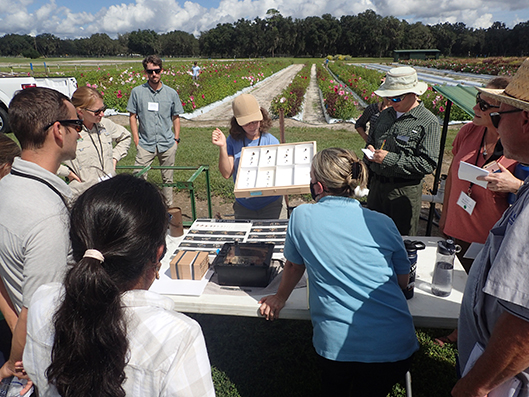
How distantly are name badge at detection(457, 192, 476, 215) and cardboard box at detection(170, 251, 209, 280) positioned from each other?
2016mm

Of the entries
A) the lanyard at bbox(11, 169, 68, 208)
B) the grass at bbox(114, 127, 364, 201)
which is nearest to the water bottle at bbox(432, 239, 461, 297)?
the lanyard at bbox(11, 169, 68, 208)

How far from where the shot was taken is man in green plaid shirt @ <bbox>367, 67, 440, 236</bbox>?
316cm

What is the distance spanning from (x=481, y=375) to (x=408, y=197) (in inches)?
93.0

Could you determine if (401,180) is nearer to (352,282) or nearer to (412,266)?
(412,266)

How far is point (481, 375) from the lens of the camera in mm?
1215

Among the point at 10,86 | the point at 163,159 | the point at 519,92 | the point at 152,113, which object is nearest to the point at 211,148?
the point at 163,159

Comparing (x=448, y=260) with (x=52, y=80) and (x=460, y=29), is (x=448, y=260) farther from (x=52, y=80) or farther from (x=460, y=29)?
(x=460, y=29)

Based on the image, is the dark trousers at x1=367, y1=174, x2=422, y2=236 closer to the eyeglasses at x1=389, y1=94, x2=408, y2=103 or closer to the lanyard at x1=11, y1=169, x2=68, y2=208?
the eyeglasses at x1=389, y1=94, x2=408, y2=103

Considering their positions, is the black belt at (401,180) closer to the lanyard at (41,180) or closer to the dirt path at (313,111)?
the lanyard at (41,180)

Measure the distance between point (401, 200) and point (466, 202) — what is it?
746 millimetres

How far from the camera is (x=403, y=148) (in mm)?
3215

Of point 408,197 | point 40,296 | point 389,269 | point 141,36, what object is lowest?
point 408,197

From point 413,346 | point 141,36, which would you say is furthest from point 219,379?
point 141,36

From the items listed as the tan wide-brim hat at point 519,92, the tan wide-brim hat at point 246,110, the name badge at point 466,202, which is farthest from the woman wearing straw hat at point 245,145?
the tan wide-brim hat at point 519,92
